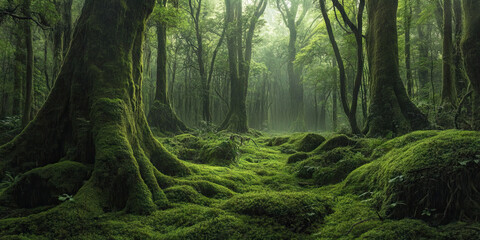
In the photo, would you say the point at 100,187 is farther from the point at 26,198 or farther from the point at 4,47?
the point at 4,47

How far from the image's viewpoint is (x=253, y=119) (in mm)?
30641

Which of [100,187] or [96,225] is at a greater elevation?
[100,187]

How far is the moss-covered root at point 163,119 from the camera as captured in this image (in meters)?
10.8

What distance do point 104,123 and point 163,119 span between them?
7.60m

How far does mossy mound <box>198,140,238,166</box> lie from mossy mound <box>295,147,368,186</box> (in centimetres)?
178

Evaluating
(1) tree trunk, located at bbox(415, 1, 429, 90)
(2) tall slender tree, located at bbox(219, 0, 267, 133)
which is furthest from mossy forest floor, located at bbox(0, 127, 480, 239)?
(1) tree trunk, located at bbox(415, 1, 429, 90)

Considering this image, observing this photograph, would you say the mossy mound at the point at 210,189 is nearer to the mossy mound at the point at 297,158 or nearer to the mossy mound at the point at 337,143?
the mossy mound at the point at 297,158

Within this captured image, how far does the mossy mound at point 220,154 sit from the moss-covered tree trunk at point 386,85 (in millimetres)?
4003

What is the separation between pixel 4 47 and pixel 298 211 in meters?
16.5

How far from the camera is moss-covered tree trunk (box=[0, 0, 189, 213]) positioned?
3139mm

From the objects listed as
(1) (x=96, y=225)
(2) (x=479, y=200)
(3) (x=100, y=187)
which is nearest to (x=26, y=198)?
(3) (x=100, y=187)

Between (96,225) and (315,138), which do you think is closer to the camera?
(96,225)

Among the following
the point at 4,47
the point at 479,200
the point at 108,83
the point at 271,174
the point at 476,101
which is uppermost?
the point at 4,47

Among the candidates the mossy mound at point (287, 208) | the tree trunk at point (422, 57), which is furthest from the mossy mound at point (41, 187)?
the tree trunk at point (422, 57)
